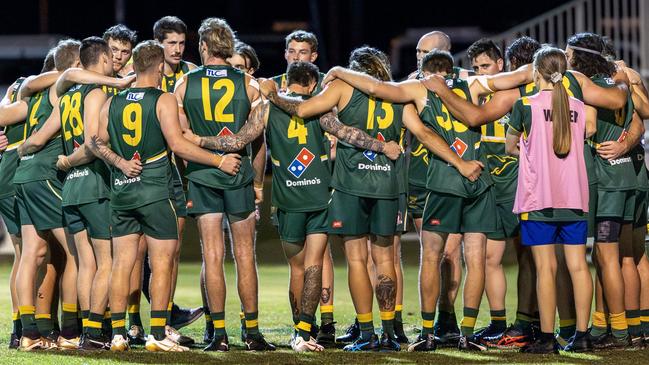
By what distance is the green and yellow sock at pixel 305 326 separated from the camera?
27.6 feet

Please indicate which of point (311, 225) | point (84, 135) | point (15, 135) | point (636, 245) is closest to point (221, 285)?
point (311, 225)

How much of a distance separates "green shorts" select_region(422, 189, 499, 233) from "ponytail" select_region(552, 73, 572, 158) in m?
0.73

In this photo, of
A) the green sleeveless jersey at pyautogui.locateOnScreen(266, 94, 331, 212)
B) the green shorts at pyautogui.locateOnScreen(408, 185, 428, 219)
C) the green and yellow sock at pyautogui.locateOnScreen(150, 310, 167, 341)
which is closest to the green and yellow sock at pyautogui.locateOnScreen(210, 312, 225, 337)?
the green and yellow sock at pyautogui.locateOnScreen(150, 310, 167, 341)

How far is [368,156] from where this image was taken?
8.34 metres

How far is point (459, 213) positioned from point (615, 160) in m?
1.21

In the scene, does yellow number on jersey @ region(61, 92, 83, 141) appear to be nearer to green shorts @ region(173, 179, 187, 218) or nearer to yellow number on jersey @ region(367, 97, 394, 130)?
green shorts @ region(173, 179, 187, 218)

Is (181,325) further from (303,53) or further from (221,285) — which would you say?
(303,53)

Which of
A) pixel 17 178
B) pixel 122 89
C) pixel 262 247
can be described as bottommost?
pixel 262 247

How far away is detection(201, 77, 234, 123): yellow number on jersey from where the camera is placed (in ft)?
27.6

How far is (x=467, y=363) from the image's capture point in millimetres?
7707

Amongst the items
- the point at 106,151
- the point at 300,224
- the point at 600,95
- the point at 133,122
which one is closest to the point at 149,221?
the point at 106,151

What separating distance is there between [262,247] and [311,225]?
8.09m

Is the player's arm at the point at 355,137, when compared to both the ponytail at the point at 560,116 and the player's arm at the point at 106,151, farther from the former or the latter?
the player's arm at the point at 106,151

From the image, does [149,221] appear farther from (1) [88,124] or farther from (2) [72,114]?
(2) [72,114]
